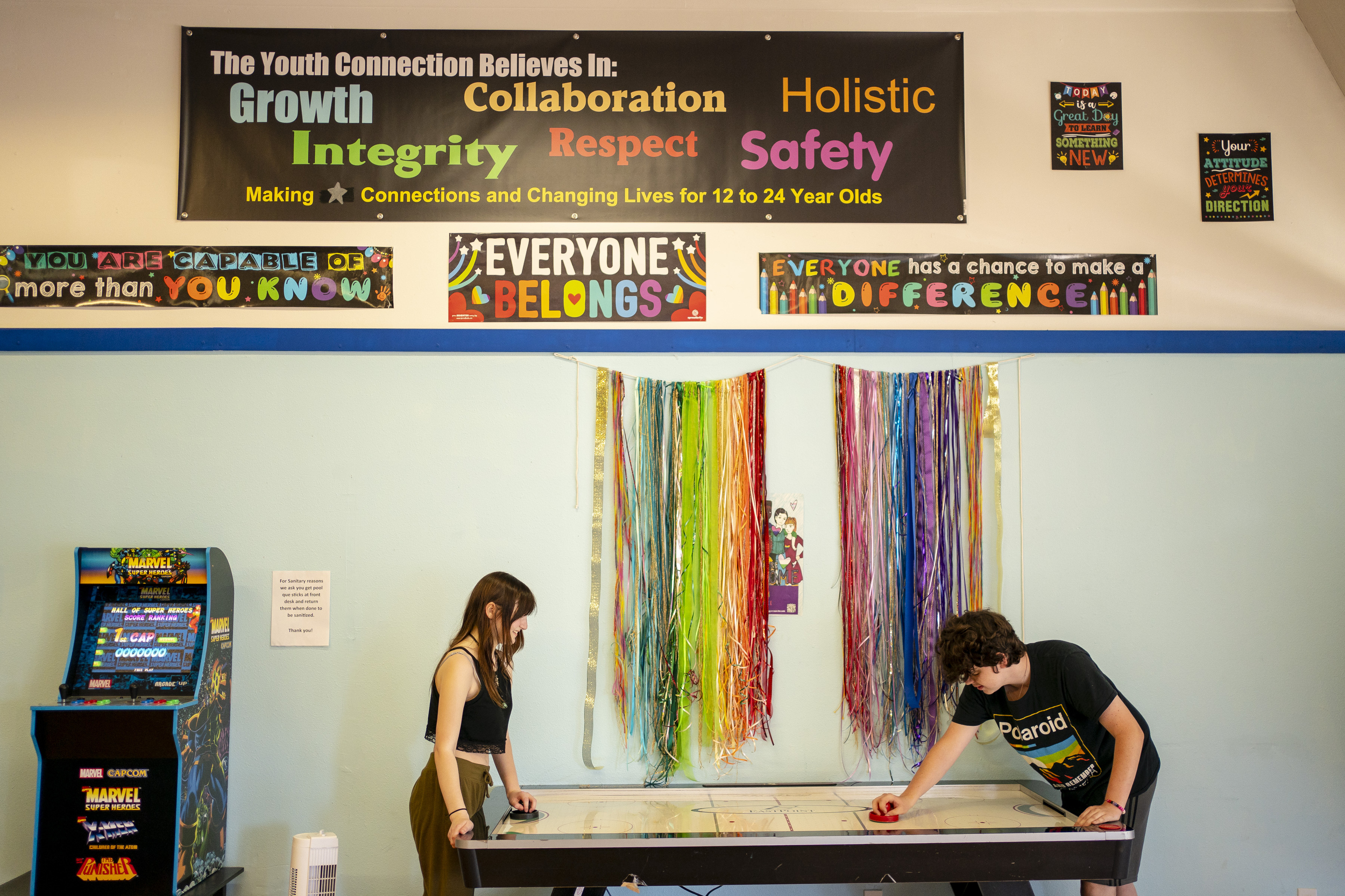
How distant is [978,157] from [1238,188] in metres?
0.97

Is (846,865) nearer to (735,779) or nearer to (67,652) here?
(735,779)

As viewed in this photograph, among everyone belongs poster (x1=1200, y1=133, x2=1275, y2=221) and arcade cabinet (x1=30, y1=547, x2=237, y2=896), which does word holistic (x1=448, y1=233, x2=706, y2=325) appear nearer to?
arcade cabinet (x1=30, y1=547, x2=237, y2=896)

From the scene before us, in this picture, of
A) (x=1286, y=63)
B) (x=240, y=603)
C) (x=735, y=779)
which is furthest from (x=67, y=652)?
(x=1286, y=63)

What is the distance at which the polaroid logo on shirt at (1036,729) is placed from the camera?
2.59m

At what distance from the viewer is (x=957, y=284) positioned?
10.5 ft

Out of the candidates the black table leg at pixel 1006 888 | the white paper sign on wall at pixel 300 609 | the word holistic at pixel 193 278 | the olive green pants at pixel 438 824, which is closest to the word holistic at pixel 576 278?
the word holistic at pixel 193 278

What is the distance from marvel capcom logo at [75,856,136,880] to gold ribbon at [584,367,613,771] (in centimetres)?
140

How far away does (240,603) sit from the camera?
3.06m

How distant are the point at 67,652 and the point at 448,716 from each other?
1.53 meters

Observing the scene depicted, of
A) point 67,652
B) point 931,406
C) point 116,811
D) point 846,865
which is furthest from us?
point 931,406

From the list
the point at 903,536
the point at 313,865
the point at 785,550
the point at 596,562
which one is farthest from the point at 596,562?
the point at 313,865

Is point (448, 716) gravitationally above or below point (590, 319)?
below

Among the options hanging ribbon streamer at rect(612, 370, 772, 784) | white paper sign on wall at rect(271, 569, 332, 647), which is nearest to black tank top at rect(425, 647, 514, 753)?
hanging ribbon streamer at rect(612, 370, 772, 784)

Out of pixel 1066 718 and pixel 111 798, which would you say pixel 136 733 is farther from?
pixel 1066 718
